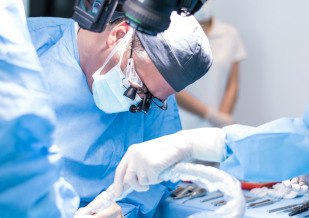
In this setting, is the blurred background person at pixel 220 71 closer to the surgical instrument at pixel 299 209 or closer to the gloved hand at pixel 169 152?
the surgical instrument at pixel 299 209

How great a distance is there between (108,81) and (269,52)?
204 cm

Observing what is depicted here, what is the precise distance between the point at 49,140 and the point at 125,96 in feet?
2.46

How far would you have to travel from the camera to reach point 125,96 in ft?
6.68

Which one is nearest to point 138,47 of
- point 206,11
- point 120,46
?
point 120,46

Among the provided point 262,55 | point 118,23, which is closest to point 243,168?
point 118,23

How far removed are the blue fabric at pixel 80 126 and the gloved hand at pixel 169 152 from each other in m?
0.43

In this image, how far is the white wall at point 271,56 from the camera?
3.68m

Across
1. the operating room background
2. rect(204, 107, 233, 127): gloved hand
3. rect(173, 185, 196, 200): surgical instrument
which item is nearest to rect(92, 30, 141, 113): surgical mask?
rect(173, 185, 196, 200): surgical instrument

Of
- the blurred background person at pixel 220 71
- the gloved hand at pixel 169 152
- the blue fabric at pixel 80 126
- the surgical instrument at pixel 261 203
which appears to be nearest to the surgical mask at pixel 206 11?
the blurred background person at pixel 220 71

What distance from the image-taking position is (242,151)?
149cm

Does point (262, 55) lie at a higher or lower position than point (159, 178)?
lower

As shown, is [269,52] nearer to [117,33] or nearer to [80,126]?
[117,33]

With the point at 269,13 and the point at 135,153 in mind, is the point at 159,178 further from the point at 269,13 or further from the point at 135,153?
the point at 269,13

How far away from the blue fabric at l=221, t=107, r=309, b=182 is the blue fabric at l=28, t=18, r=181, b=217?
0.62 metres
